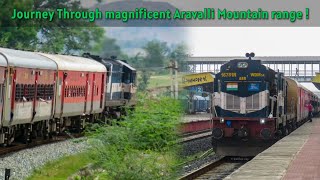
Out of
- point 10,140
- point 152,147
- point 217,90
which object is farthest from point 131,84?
point 152,147

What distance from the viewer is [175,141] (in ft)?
59.4

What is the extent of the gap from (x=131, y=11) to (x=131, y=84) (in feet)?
72.6

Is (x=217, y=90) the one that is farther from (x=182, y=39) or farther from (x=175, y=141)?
(x=182, y=39)

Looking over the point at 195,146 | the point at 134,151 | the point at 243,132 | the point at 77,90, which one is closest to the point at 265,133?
the point at 243,132

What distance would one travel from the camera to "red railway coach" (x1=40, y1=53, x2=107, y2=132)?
80.8 ft

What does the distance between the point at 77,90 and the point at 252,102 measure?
7.23 meters

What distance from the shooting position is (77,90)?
88.2ft

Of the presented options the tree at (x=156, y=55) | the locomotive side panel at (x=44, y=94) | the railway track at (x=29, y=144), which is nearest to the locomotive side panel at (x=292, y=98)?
the railway track at (x=29, y=144)

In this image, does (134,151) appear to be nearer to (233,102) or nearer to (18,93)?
(18,93)

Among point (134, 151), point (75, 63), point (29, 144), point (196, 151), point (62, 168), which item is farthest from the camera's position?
point (196, 151)

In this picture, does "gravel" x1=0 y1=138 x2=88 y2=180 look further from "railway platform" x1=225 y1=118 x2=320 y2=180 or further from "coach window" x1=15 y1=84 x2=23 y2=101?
"railway platform" x1=225 y1=118 x2=320 y2=180

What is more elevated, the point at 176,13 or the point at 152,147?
the point at 176,13

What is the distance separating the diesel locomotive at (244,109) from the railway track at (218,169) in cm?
56

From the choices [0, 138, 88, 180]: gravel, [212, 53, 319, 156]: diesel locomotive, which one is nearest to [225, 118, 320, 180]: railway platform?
[212, 53, 319, 156]: diesel locomotive
